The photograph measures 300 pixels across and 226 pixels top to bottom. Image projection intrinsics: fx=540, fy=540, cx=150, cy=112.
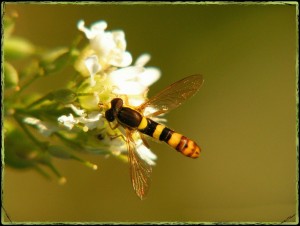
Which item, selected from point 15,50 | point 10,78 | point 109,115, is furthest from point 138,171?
point 15,50

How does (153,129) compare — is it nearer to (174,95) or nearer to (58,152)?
(174,95)

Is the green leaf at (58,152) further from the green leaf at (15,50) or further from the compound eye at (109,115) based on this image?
the green leaf at (15,50)

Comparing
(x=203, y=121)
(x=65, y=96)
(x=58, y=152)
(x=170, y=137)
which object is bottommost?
(x=203, y=121)

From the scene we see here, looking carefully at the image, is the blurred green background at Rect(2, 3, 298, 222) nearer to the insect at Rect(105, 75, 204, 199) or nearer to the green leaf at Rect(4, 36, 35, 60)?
the green leaf at Rect(4, 36, 35, 60)

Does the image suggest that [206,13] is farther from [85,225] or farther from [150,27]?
[85,225]

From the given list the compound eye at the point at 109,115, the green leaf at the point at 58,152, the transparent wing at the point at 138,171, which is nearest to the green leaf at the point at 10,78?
the green leaf at the point at 58,152

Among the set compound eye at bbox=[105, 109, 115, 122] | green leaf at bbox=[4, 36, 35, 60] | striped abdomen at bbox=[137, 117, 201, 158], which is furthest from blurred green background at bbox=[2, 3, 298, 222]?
compound eye at bbox=[105, 109, 115, 122]

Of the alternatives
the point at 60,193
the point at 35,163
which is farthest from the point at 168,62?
the point at 35,163
